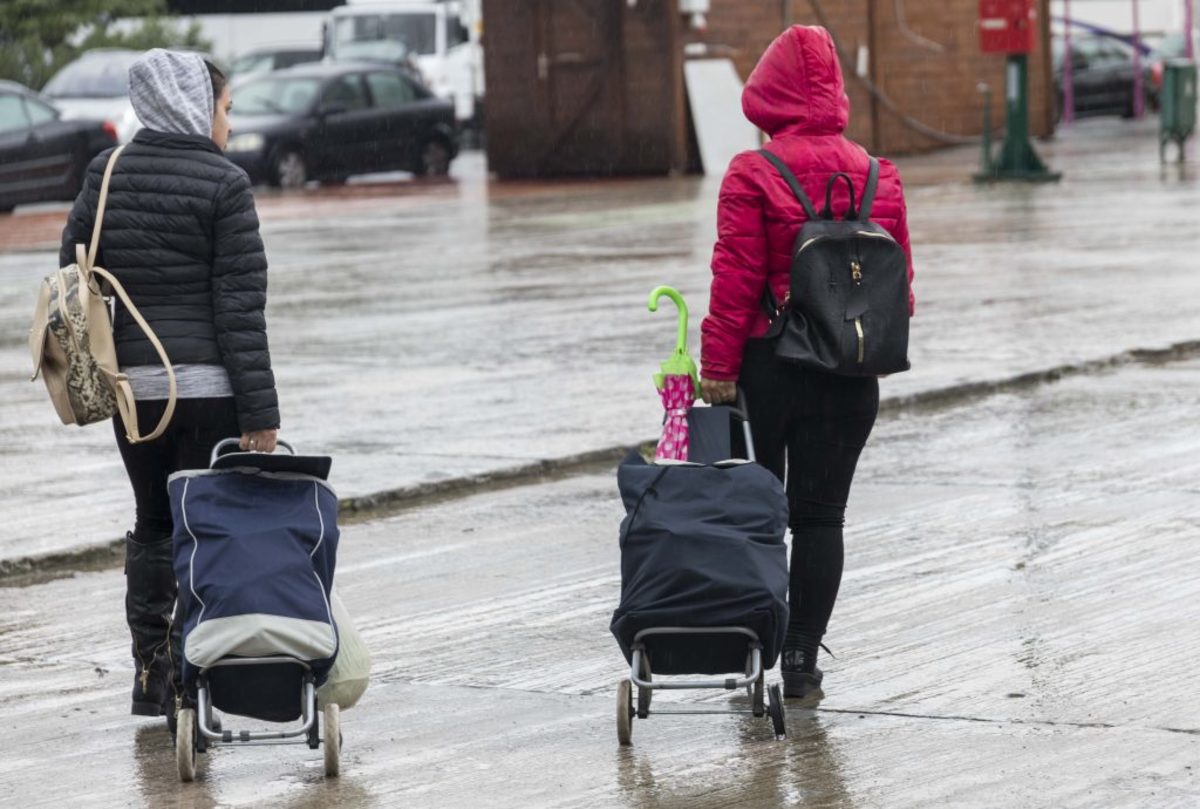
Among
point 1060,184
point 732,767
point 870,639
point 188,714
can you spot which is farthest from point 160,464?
point 1060,184

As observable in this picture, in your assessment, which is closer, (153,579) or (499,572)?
(153,579)

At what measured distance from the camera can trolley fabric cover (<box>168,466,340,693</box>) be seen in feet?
18.0

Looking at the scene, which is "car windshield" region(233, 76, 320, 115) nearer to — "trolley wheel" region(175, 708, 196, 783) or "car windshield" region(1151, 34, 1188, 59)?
"car windshield" region(1151, 34, 1188, 59)

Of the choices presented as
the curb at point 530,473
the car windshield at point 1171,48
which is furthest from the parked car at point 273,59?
the curb at point 530,473

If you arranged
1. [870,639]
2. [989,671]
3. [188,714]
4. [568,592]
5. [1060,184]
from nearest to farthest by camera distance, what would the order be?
[188,714]
[989,671]
[870,639]
[568,592]
[1060,184]

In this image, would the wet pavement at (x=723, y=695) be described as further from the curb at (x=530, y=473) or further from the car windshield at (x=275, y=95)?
the car windshield at (x=275, y=95)

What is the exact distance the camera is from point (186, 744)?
18.2ft

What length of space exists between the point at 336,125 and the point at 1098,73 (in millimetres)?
18355

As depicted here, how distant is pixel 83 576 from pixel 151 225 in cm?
288

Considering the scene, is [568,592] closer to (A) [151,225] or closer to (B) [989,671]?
(B) [989,671]

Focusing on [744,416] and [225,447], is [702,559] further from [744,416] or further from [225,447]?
[225,447]

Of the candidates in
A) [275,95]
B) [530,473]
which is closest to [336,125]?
[275,95]

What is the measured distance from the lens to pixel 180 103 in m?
5.92

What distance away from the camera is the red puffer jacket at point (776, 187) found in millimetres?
6062
